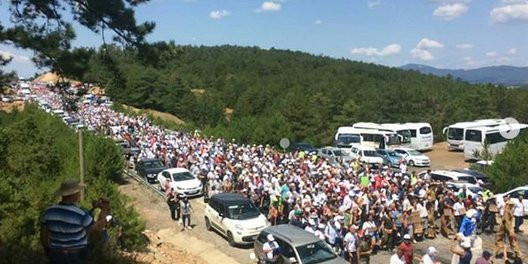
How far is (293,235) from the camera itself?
13.8m

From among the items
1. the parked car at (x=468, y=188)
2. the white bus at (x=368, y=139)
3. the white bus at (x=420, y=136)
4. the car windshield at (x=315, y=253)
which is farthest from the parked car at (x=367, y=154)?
the car windshield at (x=315, y=253)

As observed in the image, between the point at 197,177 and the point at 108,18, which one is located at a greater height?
the point at 108,18

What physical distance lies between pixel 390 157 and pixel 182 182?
652 inches

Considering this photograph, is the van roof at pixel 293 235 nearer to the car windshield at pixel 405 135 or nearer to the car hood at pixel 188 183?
the car hood at pixel 188 183

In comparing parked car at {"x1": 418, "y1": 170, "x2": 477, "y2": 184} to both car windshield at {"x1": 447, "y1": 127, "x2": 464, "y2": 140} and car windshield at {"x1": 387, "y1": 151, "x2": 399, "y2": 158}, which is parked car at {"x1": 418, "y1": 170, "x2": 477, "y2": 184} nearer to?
car windshield at {"x1": 387, "y1": 151, "x2": 399, "y2": 158}

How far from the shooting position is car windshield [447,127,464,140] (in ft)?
145

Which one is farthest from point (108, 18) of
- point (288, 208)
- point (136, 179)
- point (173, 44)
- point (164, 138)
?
point (164, 138)

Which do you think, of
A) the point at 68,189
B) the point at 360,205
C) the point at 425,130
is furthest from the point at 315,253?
the point at 425,130

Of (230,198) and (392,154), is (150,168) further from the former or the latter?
(392,154)

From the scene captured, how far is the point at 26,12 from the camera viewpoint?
1081 centimetres

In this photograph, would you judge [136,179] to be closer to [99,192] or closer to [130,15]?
[99,192]

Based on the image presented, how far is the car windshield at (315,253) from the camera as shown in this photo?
12992 millimetres

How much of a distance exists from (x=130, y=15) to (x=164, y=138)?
25.9m

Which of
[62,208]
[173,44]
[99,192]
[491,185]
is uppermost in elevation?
[173,44]
